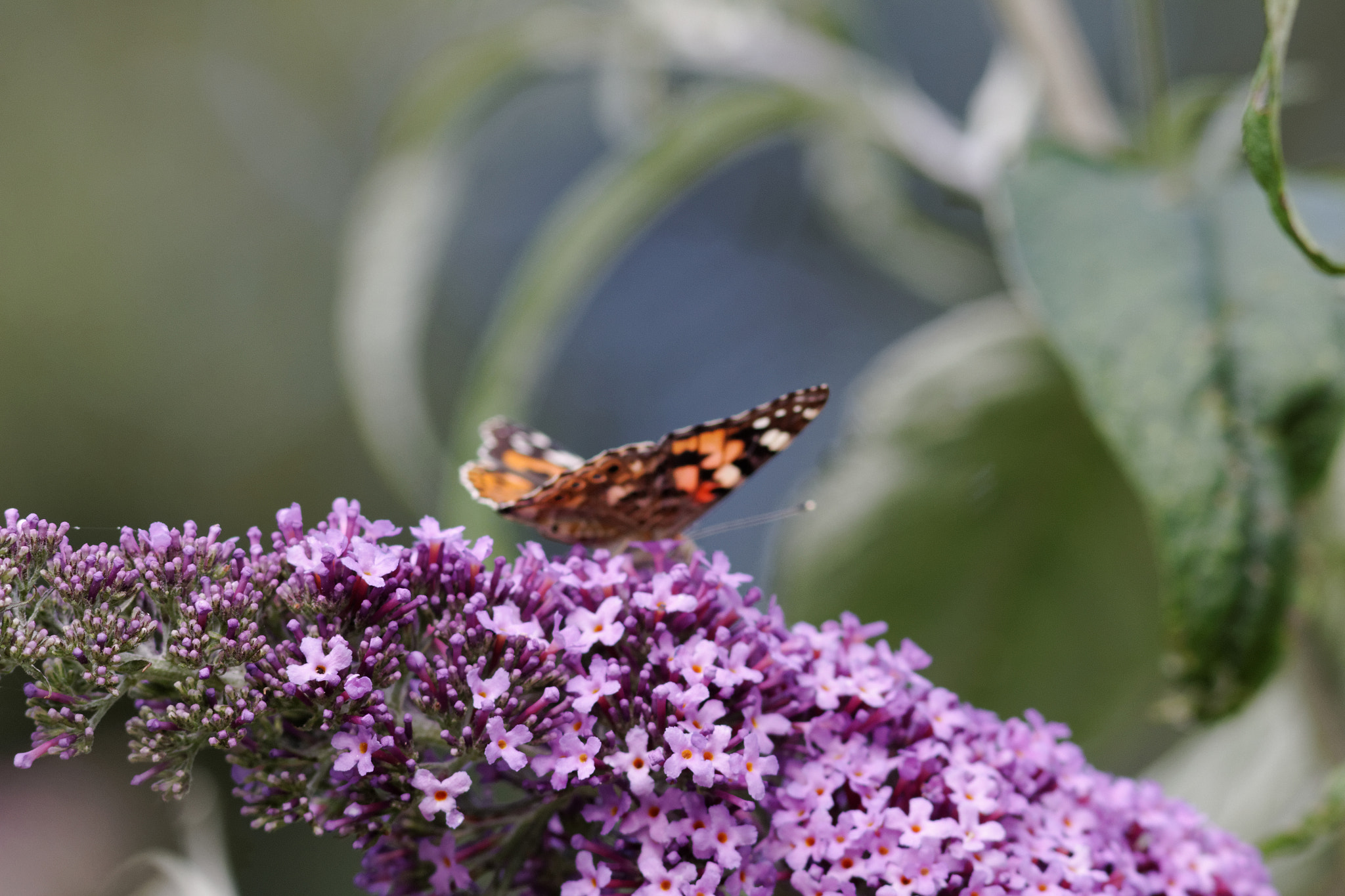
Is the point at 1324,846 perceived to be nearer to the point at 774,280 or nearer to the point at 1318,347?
the point at 1318,347

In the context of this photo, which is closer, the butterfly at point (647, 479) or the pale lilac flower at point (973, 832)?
the pale lilac flower at point (973, 832)

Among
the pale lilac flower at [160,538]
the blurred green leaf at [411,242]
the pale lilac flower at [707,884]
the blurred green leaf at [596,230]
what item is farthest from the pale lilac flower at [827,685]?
the blurred green leaf at [411,242]

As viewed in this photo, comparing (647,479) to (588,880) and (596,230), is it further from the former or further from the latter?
(596,230)

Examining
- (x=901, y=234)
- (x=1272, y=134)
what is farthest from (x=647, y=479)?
(x=901, y=234)

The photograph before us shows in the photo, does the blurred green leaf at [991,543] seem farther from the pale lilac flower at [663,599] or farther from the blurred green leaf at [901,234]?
the pale lilac flower at [663,599]

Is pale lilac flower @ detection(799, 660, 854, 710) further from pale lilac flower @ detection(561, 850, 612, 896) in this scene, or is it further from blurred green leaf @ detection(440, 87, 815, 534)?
blurred green leaf @ detection(440, 87, 815, 534)

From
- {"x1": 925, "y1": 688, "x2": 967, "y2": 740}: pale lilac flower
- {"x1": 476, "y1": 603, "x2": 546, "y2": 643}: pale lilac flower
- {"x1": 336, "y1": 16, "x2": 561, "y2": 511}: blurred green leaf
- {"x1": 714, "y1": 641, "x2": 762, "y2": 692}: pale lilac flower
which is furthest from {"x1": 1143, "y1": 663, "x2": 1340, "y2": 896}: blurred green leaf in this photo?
{"x1": 336, "y1": 16, "x2": 561, "y2": 511}: blurred green leaf
